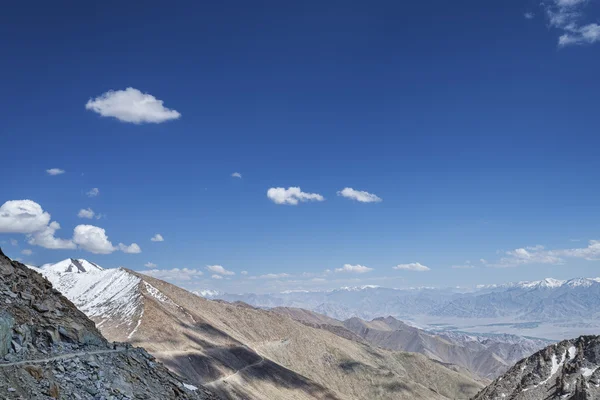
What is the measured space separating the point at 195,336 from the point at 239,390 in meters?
28.1

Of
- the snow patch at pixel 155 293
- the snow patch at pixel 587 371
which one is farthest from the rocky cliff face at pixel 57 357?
the snow patch at pixel 155 293

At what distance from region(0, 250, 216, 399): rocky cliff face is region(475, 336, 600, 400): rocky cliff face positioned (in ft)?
298

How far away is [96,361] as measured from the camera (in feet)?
92.8

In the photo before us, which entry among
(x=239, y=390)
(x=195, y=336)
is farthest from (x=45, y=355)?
(x=195, y=336)

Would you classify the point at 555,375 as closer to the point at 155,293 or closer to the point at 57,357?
the point at 57,357

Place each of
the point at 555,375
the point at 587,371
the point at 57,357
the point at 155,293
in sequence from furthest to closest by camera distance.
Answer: the point at 155,293 < the point at 555,375 < the point at 587,371 < the point at 57,357

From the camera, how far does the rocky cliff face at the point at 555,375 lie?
9988cm

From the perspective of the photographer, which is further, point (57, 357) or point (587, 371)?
point (587, 371)

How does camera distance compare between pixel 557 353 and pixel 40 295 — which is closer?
pixel 40 295

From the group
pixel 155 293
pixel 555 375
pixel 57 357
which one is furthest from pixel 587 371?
pixel 155 293

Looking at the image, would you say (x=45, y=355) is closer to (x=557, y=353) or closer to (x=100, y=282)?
(x=557, y=353)

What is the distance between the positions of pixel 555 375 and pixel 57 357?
12143cm

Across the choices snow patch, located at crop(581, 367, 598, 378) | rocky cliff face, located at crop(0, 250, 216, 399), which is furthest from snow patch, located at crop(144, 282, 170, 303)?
rocky cliff face, located at crop(0, 250, 216, 399)

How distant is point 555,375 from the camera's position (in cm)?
11569
